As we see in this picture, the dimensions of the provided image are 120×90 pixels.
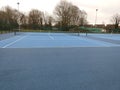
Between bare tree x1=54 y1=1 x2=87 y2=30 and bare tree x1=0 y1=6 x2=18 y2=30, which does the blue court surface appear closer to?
bare tree x1=0 y1=6 x2=18 y2=30

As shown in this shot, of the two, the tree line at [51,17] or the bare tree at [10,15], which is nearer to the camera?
the bare tree at [10,15]

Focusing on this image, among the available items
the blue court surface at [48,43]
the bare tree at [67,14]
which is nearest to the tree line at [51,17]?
the bare tree at [67,14]

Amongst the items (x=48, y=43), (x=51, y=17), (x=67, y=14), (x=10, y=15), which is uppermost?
(x=67, y=14)

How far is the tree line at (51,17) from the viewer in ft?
148

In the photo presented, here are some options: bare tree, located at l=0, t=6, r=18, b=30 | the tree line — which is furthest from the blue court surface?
the tree line

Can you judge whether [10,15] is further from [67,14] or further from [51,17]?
[67,14]

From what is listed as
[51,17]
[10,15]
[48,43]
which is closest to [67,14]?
[51,17]

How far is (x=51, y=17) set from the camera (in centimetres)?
4844

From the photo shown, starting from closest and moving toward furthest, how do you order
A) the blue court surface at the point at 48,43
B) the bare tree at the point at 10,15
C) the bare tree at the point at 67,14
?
1. the blue court surface at the point at 48,43
2. the bare tree at the point at 10,15
3. the bare tree at the point at 67,14

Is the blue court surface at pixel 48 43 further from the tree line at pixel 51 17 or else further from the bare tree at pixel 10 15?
the tree line at pixel 51 17

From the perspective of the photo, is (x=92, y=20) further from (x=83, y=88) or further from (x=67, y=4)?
(x=83, y=88)

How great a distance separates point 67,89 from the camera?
310cm

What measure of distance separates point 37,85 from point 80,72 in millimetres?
1486

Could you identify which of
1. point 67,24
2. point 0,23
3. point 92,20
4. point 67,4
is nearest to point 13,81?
point 0,23
